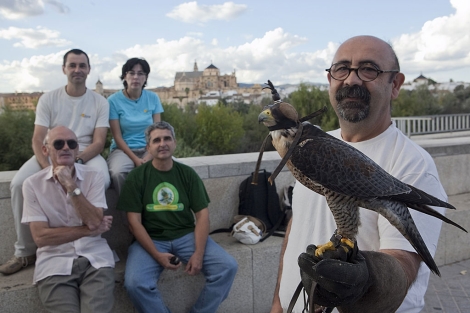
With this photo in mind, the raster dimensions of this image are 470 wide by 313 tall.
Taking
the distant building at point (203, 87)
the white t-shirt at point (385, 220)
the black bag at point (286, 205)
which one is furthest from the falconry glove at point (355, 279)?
the distant building at point (203, 87)

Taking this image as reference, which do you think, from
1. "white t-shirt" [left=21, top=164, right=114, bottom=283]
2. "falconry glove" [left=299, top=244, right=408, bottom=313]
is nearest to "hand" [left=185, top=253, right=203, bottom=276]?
"white t-shirt" [left=21, top=164, right=114, bottom=283]

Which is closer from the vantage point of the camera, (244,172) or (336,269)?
(336,269)

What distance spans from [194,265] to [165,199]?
0.65 metres

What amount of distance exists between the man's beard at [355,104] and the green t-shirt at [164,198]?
2378 mm

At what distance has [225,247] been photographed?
14.3ft

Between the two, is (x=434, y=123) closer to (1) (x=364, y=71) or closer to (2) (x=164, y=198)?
(2) (x=164, y=198)

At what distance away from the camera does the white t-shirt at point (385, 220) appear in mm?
1718

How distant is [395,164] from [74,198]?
8.22ft

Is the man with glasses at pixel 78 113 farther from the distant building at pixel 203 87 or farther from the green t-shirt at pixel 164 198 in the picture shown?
the distant building at pixel 203 87

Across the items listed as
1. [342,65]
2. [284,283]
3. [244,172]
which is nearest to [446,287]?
[244,172]

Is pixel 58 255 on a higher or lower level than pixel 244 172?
lower

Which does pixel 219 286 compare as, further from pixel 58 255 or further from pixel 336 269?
pixel 336 269

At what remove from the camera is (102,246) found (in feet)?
11.7

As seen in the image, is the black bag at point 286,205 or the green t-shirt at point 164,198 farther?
the black bag at point 286,205
